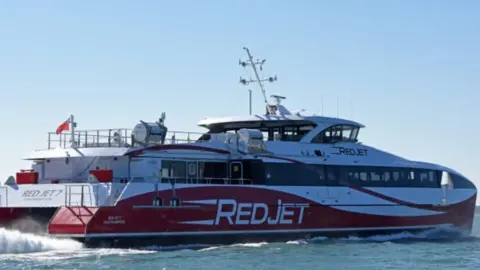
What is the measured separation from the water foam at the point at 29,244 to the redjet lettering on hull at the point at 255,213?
12.7 ft

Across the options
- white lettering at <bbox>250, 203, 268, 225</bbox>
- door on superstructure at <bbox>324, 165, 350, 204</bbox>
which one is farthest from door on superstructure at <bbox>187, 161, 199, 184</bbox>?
door on superstructure at <bbox>324, 165, 350, 204</bbox>

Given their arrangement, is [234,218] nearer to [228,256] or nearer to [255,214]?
[255,214]

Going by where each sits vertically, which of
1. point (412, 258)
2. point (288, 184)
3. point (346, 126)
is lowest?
point (412, 258)

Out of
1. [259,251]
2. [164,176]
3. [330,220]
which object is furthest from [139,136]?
[330,220]

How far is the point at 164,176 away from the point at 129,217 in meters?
2.14

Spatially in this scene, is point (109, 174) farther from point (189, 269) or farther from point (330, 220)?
point (330, 220)

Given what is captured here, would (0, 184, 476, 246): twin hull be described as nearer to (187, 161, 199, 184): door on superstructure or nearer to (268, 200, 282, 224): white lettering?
(268, 200, 282, 224): white lettering

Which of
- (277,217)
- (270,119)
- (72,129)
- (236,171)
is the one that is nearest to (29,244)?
(72,129)

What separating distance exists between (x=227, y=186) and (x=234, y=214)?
29.5 inches

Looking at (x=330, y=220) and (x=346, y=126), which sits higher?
(x=346, y=126)

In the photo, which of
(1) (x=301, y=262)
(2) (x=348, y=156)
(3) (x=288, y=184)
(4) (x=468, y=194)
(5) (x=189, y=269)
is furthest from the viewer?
(4) (x=468, y=194)

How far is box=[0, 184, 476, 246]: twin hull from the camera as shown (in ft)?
66.7

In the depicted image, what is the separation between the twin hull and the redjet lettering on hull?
0.03 metres

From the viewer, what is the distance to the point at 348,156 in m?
26.0
